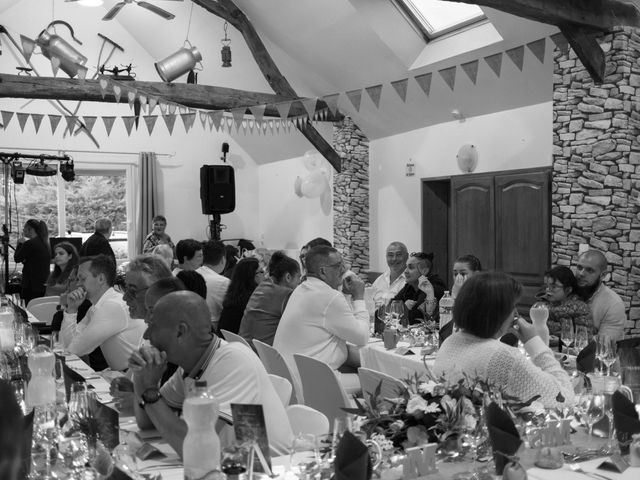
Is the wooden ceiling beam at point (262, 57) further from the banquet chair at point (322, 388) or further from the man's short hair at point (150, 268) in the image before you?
the banquet chair at point (322, 388)

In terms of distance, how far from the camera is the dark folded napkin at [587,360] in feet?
10.2

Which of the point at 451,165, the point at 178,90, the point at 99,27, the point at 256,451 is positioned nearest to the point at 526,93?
the point at 451,165

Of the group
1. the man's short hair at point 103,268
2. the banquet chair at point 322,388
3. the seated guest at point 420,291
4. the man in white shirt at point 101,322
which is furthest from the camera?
the seated guest at point 420,291

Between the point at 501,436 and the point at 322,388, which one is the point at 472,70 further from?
the point at 501,436

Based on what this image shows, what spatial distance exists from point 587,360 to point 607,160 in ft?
11.3

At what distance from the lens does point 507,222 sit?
285 inches

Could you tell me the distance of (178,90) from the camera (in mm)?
9500

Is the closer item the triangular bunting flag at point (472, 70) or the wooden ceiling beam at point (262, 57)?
the triangular bunting flag at point (472, 70)

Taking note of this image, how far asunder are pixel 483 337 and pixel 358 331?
167 centimetres

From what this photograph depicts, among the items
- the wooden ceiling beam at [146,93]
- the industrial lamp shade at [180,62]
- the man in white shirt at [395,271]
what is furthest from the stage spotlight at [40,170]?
the man in white shirt at [395,271]

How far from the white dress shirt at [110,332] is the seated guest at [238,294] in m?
1.08

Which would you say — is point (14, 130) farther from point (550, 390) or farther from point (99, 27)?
point (550, 390)

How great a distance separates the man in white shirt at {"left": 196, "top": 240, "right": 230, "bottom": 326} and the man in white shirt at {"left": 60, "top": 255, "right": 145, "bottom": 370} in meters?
1.31

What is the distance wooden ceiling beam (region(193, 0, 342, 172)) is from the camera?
10.2 metres
